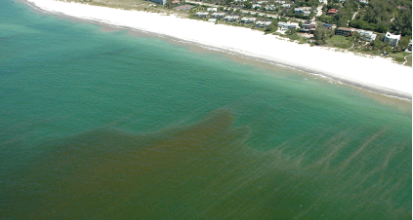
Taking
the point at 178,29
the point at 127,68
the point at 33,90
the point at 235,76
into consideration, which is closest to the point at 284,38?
the point at 235,76

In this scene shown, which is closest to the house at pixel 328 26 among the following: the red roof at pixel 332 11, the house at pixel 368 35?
the house at pixel 368 35

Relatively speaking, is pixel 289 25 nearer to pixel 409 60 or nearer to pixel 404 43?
pixel 404 43

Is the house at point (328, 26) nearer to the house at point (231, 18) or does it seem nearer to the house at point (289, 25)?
the house at point (289, 25)

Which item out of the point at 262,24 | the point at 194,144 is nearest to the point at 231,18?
the point at 262,24

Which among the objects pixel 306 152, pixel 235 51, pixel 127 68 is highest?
pixel 235 51

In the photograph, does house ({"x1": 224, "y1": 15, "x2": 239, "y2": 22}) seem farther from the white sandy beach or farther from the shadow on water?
the shadow on water

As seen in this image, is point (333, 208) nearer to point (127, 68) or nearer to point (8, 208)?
point (8, 208)

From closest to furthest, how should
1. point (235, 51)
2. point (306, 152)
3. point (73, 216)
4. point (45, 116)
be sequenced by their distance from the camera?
point (73, 216) < point (306, 152) < point (45, 116) < point (235, 51)
